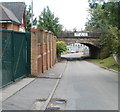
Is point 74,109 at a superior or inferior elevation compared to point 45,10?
inferior

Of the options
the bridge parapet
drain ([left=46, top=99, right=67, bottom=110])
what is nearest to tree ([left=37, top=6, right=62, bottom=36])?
the bridge parapet

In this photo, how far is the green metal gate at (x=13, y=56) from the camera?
458 inches

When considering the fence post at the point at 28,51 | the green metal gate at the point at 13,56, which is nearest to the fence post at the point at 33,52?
the fence post at the point at 28,51

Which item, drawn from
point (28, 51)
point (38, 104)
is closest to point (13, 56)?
point (28, 51)

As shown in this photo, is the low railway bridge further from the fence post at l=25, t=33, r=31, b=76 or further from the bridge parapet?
the fence post at l=25, t=33, r=31, b=76

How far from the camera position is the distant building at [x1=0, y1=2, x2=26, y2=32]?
30900 millimetres

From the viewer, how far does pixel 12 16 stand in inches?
1334

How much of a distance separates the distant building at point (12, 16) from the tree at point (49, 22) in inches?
677

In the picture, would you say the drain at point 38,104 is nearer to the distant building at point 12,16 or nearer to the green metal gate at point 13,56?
the green metal gate at point 13,56

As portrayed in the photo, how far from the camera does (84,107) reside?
26.9 feet

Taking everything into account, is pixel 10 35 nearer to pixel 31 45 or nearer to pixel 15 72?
pixel 15 72

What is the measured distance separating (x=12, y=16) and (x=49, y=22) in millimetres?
23427

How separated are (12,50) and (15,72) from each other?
1218 mm

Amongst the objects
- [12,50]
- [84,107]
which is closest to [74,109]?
[84,107]
